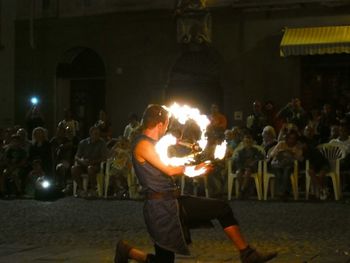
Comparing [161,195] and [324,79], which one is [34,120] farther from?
[161,195]

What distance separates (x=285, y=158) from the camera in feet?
51.0

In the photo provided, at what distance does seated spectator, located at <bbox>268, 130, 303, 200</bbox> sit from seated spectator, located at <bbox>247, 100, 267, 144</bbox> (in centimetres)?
206

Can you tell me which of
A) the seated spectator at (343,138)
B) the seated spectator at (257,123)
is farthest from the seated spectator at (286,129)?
the seated spectator at (257,123)

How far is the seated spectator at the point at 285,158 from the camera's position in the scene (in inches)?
611

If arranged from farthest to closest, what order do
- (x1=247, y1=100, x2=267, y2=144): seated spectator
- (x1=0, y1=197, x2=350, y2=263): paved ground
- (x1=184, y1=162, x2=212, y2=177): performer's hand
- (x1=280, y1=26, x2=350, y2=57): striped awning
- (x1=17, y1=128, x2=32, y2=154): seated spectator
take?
(x1=280, y1=26, x2=350, y2=57): striped awning, (x1=17, y1=128, x2=32, y2=154): seated spectator, (x1=247, y1=100, x2=267, y2=144): seated spectator, (x1=0, y1=197, x2=350, y2=263): paved ground, (x1=184, y1=162, x2=212, y2=177): performer's hand

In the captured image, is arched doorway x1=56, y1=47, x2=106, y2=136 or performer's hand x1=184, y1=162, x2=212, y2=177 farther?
arched doorway x1=56, y1=47, x2=106, y2=136

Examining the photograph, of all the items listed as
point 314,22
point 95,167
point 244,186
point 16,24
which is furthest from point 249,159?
point 16,24

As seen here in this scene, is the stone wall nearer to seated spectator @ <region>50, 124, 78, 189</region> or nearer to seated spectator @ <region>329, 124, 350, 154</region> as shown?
seated spectator @ <region>50, 124, 78, 189</region>

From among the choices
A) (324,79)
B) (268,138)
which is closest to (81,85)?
(324,79)

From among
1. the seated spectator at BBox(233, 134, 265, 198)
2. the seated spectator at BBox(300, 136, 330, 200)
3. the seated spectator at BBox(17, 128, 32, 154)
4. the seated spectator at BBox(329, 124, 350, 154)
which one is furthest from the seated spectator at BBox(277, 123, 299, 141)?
the seated spectator at BBox(17, 128, 32, 154)

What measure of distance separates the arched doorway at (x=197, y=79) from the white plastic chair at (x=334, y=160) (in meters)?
→ 6.32

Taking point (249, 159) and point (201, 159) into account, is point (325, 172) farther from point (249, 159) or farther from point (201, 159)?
point (201, 159)

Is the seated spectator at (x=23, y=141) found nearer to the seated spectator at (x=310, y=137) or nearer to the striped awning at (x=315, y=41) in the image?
the seated spectator at (x=310, y=137)

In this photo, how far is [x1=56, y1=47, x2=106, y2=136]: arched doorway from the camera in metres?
24.0
